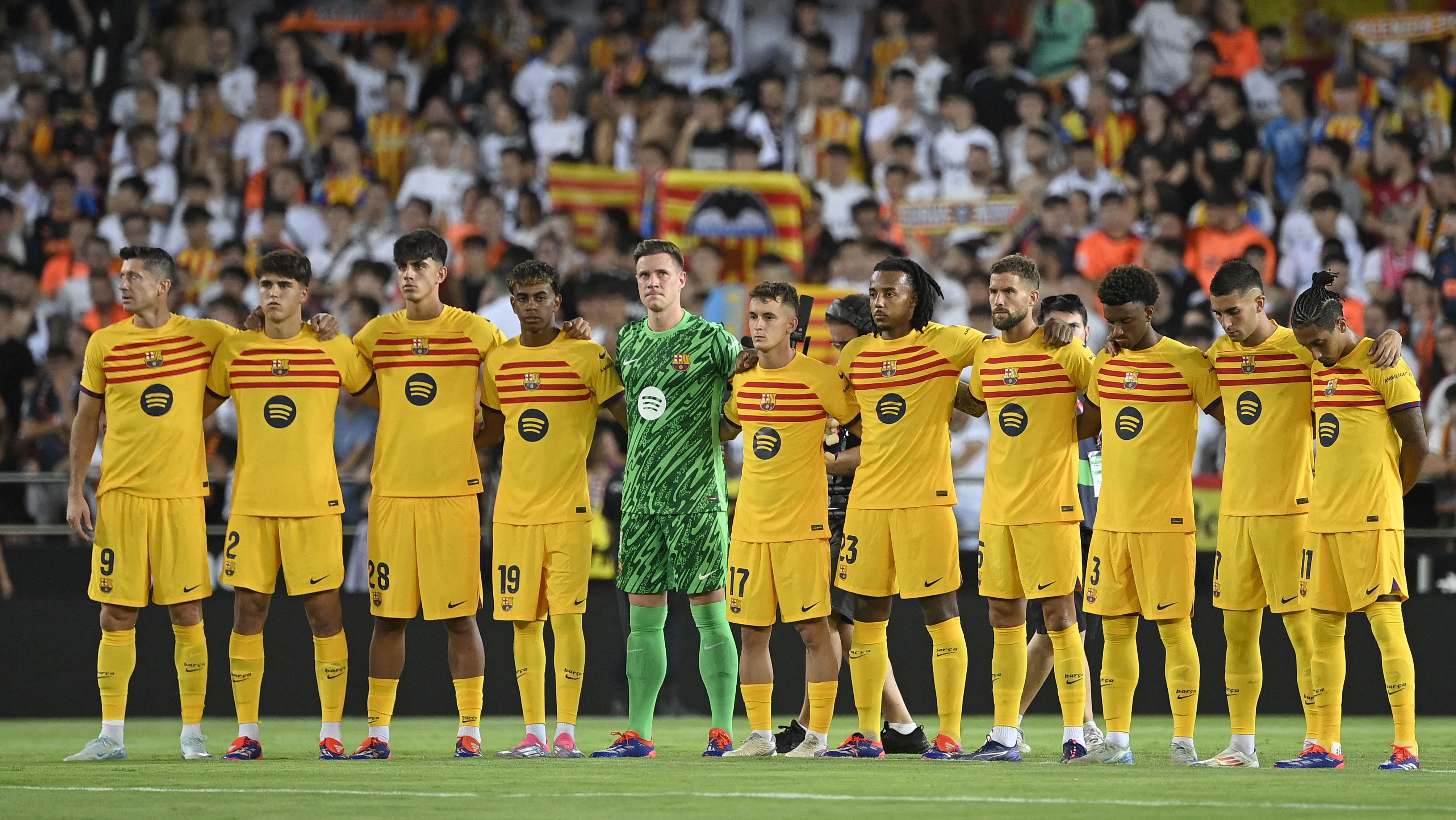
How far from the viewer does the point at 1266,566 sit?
29.6 feet

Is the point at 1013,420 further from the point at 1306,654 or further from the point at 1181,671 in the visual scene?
the point at 1306,654

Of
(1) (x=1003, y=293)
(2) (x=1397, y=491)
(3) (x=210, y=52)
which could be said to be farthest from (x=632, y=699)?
(3) (x=210, y=52)

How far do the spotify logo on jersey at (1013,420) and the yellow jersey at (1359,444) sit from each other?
4.80 feet

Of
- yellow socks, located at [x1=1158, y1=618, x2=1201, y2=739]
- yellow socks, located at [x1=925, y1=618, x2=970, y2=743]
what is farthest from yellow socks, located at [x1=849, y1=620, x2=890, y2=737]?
yellow socks, located at [x1=1158, y1=618, x2=1201, y2=739]

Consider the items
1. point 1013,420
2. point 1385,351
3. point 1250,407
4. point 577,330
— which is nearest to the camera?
point 1385,351

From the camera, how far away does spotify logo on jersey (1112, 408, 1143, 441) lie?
9.20 metres

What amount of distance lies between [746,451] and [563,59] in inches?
429

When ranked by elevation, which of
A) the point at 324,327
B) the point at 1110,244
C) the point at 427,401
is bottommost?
the point at 427,401

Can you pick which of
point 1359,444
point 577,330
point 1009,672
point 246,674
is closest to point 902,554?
point 1009,672

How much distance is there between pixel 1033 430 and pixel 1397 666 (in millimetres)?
2097

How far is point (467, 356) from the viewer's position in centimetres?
984

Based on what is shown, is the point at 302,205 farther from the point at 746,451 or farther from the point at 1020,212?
the point at 746,451

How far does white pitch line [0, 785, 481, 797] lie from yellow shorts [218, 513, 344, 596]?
1714mm

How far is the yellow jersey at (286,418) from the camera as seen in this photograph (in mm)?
9594
